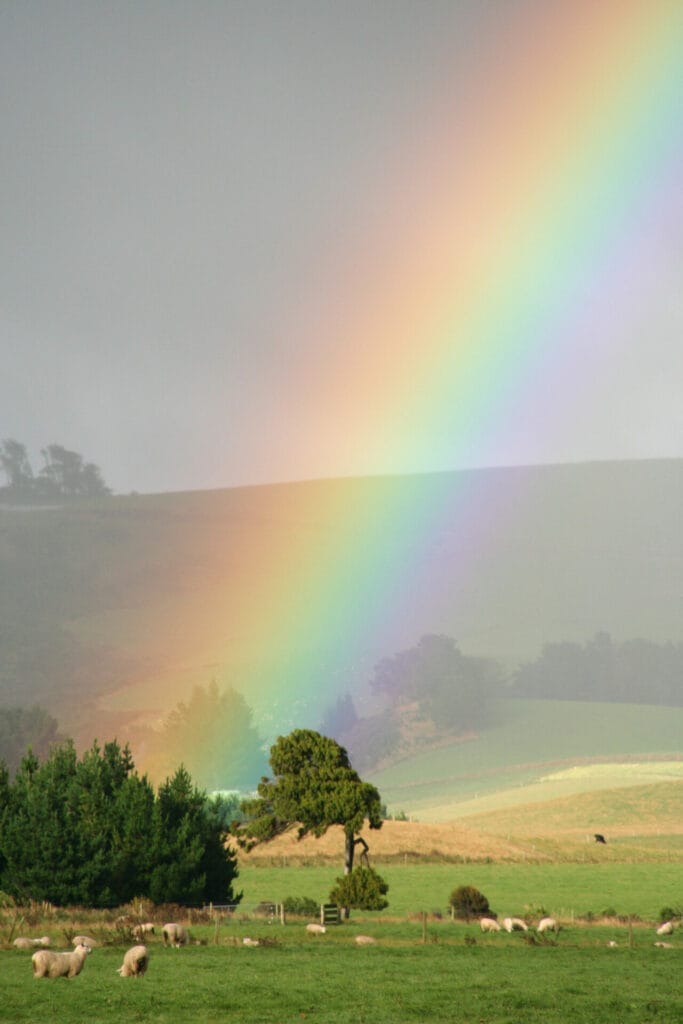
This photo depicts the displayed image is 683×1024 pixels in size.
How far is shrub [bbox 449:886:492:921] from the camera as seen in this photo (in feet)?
215

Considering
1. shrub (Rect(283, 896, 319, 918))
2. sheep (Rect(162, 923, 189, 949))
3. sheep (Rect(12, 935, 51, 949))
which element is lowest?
sheep (Rect(12, 935, 51, 949))

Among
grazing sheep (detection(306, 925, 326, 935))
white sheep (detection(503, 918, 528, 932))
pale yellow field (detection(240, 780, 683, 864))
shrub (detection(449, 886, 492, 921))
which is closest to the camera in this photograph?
grazing sheep (detection(306, 925, 326, 935))

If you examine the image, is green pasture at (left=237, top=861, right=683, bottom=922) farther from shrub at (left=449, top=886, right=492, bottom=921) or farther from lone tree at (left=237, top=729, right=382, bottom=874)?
lone tree at (left=237, top=729, right=382, bottom=874)

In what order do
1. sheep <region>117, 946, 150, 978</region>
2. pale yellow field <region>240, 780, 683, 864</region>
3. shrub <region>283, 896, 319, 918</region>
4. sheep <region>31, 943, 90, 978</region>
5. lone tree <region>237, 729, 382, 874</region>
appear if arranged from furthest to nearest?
pale yellow field <region>240, 780, 683, 864</region>
lone tree <region>237, 729, 382, 874</region>
shrub <region>283, 896, 319, 918</region>
sheep <region>117, 946, 150, 978</region>
sheep <region>31, 943, 90, 978</region>

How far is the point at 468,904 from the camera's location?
66125 millimetres

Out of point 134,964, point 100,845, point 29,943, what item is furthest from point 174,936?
point 100,845

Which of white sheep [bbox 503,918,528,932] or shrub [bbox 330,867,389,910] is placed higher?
shrub [bbox 330,867,389,910]

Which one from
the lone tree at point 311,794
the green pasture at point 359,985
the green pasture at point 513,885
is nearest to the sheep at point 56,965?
the green pasture at point 359,985

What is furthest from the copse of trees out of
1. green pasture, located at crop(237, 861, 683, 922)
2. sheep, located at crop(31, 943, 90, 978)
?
sheep, located at crop(31, 943, 90, 978)

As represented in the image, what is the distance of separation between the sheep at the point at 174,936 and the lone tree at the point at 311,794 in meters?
16.6

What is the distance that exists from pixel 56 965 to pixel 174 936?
1074 cm

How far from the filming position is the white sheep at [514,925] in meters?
59.0

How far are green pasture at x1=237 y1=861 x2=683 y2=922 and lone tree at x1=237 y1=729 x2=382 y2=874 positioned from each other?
538cm

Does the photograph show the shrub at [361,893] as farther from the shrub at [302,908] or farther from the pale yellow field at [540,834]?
the pale yellow field at [540,834]
